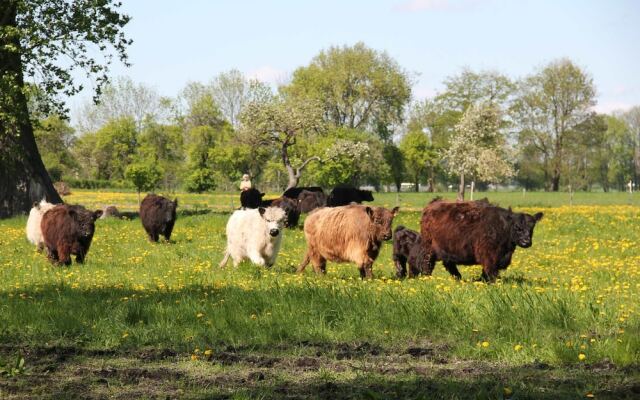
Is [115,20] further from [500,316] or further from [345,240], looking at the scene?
[500,316]

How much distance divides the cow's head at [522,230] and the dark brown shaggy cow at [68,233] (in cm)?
917

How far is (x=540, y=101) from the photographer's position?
99188 millimetres

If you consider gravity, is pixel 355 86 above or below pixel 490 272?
above

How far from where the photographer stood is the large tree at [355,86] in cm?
8612

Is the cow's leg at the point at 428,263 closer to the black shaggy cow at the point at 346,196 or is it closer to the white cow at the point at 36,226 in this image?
the white cow at the point at 36,226

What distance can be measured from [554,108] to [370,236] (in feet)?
302

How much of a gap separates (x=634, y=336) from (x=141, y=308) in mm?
6068

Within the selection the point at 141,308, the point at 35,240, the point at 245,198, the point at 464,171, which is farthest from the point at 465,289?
the point at 464,171

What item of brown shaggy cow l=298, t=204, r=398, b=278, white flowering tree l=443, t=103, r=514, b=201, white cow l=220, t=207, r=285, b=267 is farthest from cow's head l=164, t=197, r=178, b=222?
white flowering tree l=443, t=103, r=514, b=201

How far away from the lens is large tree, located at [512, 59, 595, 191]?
98.1 m

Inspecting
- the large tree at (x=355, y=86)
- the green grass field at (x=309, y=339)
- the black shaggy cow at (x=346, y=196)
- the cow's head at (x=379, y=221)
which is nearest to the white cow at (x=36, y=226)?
the green grass field at (x=309, y=339)

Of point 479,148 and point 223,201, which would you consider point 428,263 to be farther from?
point 479,148

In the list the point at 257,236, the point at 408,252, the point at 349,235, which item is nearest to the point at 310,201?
the point at 257,236

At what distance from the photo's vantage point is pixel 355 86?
284 ft
